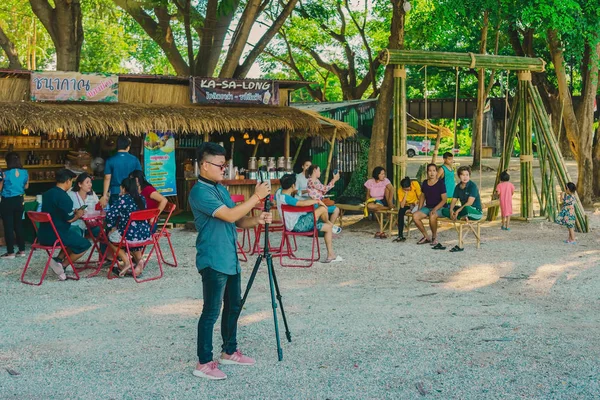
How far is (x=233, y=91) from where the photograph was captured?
1530 centimetres

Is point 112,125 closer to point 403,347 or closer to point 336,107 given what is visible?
point 336,107

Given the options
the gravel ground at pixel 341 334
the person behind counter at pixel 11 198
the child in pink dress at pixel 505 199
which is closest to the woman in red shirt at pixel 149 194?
the gravel ground at pixel 341 334

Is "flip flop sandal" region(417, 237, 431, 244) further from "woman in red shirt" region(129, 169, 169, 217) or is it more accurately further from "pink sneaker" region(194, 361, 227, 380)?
"pink sneaker" region(194, 361, 227, 380)

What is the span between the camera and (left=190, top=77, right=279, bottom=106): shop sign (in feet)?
49.2

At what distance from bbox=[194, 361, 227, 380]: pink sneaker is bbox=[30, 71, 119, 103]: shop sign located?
8.98 meters

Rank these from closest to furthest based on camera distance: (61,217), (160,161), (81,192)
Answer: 1. (61,217)
2. (81,192)
3. (160,161)

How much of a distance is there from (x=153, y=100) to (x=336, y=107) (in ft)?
15.4

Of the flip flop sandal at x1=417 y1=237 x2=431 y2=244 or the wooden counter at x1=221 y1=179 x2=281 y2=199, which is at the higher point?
the wooden counter at x1=221 y1=179 x2=281 y2=199

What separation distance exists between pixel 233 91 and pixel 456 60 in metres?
4.20

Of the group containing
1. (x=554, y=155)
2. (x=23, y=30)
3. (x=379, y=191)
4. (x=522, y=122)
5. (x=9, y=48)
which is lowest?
(x=379, y=191)

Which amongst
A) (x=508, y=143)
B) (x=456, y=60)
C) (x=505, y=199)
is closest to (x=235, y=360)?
(x=456, y=60)

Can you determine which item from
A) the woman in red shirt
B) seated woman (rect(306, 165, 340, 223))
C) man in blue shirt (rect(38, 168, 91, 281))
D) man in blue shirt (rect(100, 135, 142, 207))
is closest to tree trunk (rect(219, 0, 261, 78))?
seated woman (rect(306, 165, 340, 223))

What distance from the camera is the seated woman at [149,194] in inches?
380

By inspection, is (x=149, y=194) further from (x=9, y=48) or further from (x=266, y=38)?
(x=9, y=48)
